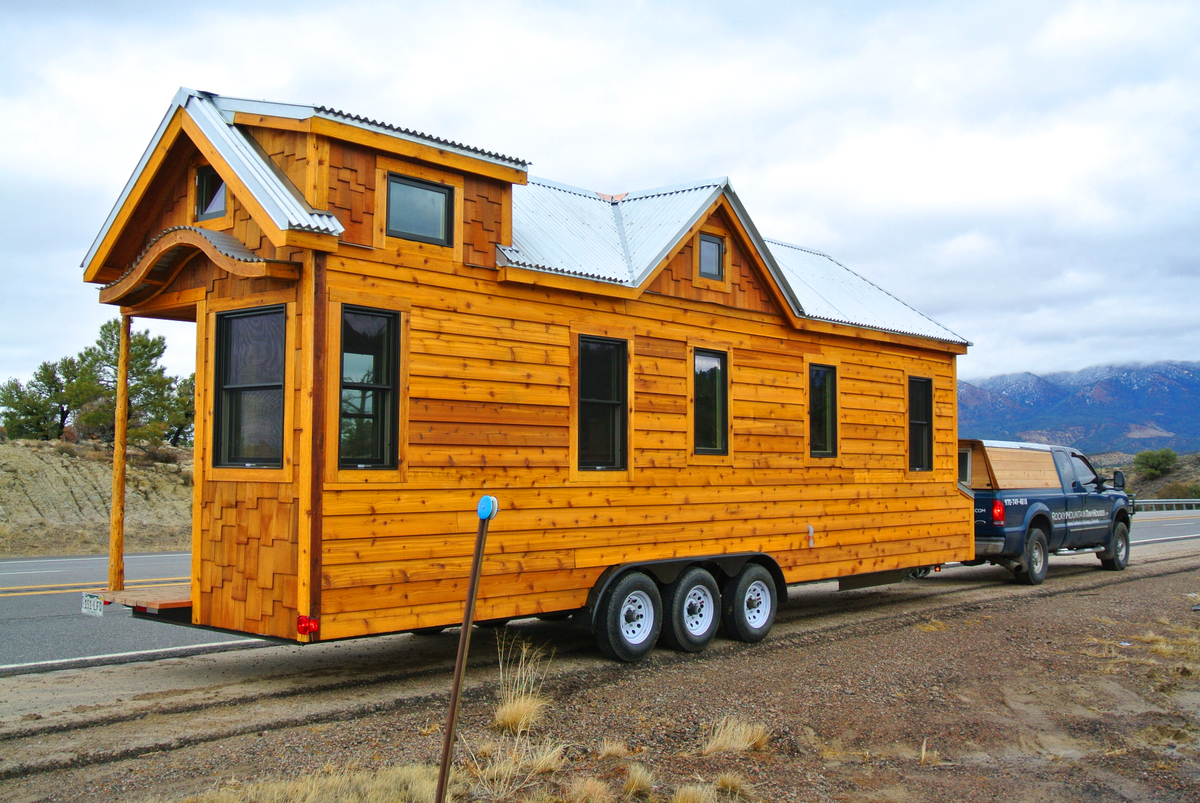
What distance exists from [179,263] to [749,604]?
6.66 metres

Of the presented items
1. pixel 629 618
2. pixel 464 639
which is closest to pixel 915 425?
pixel 629 618

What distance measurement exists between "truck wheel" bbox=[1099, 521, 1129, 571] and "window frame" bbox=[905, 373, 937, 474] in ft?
21.2

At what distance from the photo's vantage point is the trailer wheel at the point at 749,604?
10.4m

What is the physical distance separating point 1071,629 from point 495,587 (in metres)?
6.98

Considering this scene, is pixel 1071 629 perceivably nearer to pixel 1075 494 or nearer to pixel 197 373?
pixel 1075 494

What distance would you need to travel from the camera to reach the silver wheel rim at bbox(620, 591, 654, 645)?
9.29 m

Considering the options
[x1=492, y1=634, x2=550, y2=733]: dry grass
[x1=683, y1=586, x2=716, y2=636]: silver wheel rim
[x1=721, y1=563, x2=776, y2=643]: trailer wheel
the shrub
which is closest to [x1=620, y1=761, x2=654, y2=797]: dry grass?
[x1=492, y1=634, x2=550, y2=733]: dry grass

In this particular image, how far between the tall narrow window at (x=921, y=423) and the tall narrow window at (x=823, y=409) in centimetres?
190

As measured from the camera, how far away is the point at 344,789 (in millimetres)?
5312

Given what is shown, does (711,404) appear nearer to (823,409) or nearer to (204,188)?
(823,409)

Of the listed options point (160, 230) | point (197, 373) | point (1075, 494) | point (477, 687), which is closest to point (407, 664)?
point (477, 687)

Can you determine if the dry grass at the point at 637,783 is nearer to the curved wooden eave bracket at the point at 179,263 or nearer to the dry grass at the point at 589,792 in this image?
the dry grass at the point at 589,792

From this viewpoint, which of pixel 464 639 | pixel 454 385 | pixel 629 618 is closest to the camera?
pixel 464 639

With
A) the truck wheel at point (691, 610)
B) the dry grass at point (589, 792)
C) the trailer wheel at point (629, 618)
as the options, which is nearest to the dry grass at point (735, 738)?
the dry grass at point (589, 792)
